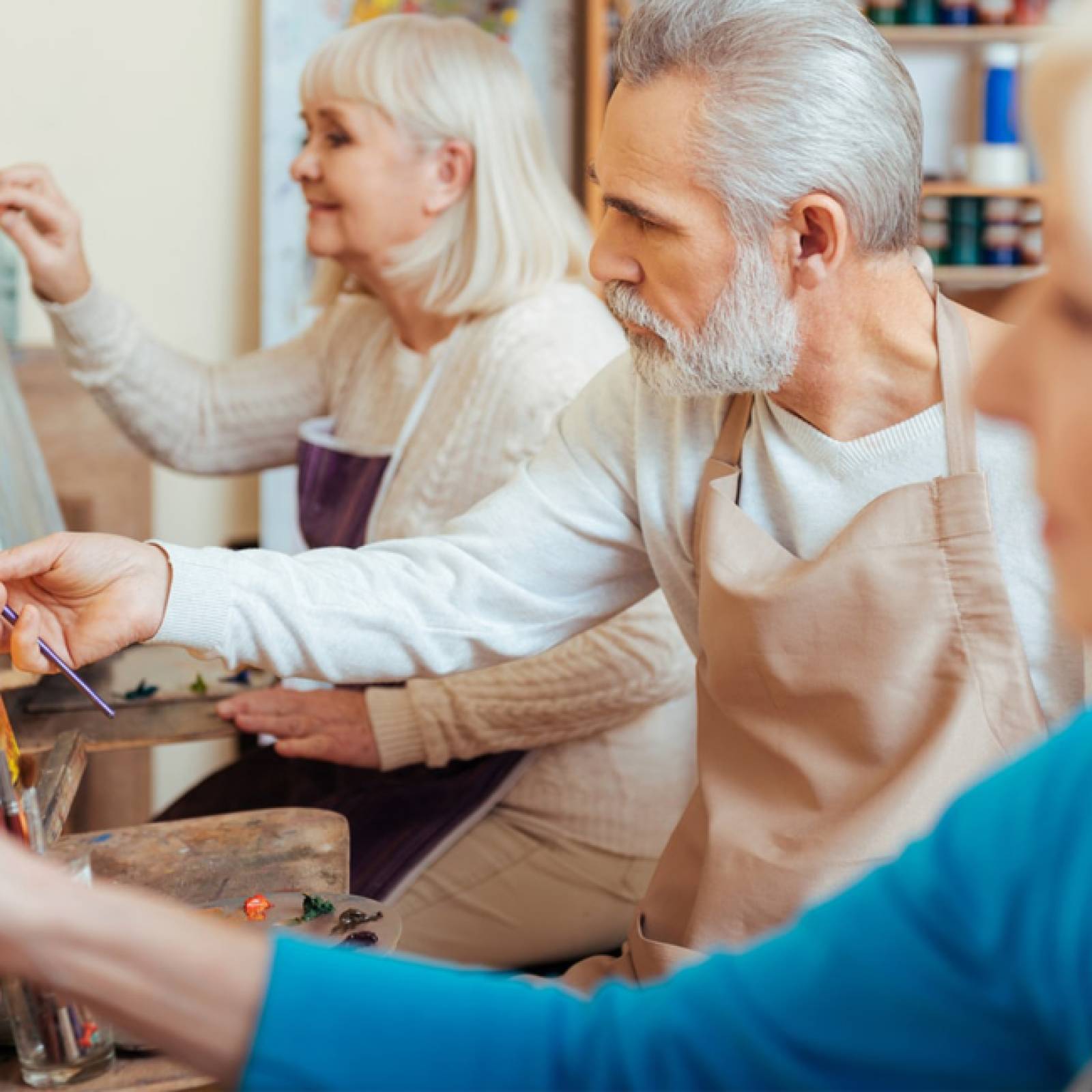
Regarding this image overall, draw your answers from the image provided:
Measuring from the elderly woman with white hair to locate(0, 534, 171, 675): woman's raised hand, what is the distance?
26cm

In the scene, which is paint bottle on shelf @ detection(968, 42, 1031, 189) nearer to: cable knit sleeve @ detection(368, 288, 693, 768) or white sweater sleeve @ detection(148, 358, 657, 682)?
cable knit sleeve @ detection(368, 288, 693, 768)

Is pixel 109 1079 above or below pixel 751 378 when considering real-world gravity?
below

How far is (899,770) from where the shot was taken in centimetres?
115

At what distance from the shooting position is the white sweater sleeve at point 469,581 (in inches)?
51.7

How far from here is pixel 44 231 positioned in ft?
6.51

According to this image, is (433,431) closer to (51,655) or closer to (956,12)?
(51,655)

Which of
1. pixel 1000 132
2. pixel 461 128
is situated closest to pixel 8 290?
pixel 461 128

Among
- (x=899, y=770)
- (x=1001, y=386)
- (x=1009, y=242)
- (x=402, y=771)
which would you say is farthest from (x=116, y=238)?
(x=1001, y=386)

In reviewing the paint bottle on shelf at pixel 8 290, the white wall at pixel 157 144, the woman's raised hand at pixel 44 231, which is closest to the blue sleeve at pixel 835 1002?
the woman's raised hand at pixel 44 231

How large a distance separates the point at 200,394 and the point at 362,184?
0.42m

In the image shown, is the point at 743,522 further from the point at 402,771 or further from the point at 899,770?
the point at 402,771

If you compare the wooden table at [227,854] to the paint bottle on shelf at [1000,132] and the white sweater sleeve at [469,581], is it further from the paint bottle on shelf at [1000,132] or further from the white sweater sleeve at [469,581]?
the paint bottle on shelf at [1000,132]

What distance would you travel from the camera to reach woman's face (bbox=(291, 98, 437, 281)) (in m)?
1.99

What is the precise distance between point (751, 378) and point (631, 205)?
0.18 m
